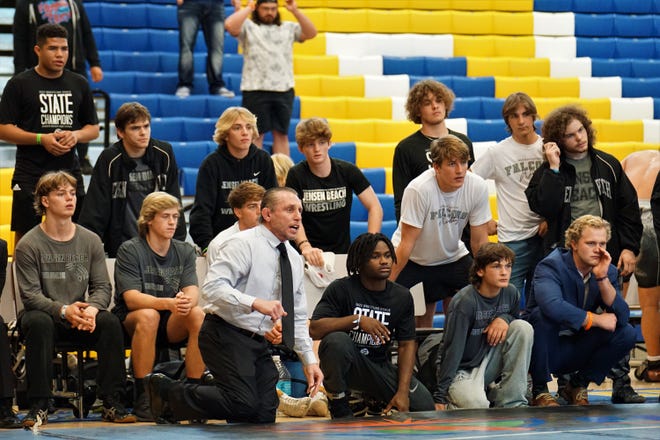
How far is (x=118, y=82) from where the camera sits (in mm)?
11594

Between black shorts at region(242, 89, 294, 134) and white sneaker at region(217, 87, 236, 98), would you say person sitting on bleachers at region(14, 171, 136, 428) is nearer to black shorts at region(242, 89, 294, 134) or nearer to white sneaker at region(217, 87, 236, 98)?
black shorts at region(242, 89, 294, 134)

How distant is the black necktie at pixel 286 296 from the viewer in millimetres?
6266

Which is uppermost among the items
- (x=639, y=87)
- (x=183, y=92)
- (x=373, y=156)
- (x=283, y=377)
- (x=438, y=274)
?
(x=639, y=87)

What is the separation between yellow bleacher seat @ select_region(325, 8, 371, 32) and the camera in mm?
13430

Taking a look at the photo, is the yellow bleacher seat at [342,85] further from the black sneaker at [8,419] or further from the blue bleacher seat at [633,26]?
the black sneaker at [8,419]

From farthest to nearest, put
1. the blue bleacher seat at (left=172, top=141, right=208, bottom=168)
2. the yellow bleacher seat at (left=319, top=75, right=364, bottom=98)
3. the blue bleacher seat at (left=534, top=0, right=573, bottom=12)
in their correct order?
the blue bleacher seat at (left=534, top=0, right=573, bottom=12) < the yellow bleacher seat at (left=319, top=75, right=364, bottom=98) < the blue bleacher seat at (left=172, top=141, right=208, bottom=168)

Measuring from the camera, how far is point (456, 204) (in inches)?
292

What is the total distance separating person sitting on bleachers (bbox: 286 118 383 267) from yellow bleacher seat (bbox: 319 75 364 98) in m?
4.60

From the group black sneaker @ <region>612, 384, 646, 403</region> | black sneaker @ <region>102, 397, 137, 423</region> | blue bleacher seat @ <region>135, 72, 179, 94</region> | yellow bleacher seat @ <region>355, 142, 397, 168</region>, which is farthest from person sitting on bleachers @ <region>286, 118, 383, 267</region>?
blue bleacher seat @ <region>135, 72, 179, 94</region>

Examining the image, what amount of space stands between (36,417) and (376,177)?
16.8 feet

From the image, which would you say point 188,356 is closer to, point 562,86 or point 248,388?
point 248,388

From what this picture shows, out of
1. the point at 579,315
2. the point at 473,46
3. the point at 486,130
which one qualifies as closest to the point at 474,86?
the point at 473,46

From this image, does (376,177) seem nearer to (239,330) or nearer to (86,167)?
(86,167)

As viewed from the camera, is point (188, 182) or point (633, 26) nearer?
point (188, 182)
